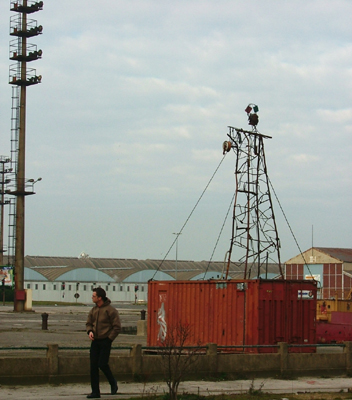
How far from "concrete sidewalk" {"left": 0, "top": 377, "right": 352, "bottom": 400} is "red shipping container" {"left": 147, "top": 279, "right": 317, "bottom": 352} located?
3327mm

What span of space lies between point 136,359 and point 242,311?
236 inches

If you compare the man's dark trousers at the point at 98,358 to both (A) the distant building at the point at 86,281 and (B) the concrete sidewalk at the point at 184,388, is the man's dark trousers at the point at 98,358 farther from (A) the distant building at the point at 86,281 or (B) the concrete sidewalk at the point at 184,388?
(A) the distant building at the point at 86,281

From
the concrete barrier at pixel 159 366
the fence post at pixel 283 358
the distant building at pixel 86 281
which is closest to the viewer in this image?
the concrete barrier at pixel 159 366

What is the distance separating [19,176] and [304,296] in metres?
38.3

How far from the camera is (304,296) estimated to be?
69.9 ft

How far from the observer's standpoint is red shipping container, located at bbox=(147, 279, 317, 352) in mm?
20125

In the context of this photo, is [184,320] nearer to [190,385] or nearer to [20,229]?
[190,385]

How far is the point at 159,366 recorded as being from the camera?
50.7 ft

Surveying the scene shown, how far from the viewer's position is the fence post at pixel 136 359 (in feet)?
49.3

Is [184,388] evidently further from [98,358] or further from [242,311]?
[242,311]

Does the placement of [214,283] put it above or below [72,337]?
above

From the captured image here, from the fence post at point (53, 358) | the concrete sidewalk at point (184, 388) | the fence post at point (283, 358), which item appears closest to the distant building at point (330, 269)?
the fence post at point (283, 358)

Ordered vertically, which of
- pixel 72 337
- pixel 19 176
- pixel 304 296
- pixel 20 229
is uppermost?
pixel 19 176

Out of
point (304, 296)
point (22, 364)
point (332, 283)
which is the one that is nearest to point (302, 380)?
point (304, 296)
